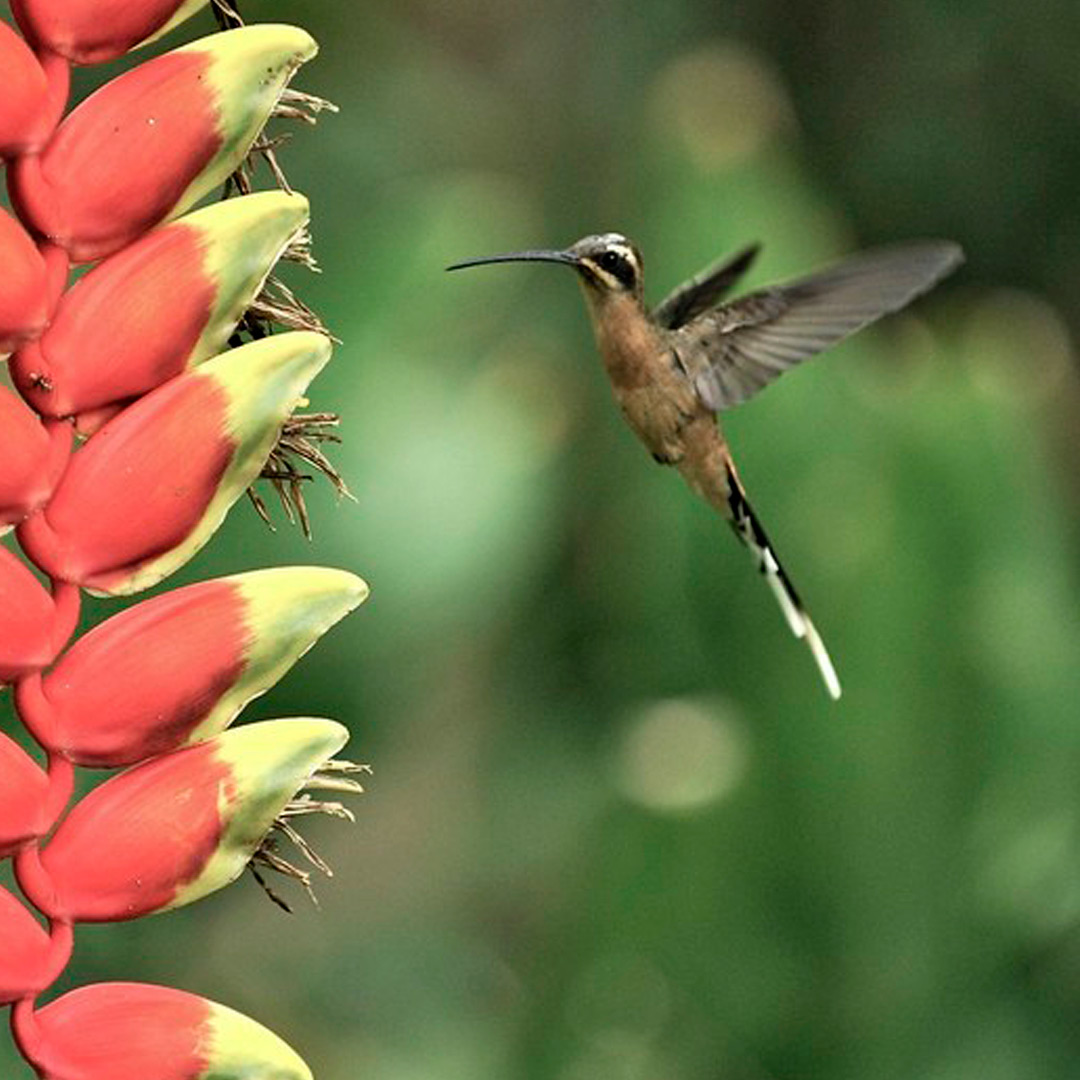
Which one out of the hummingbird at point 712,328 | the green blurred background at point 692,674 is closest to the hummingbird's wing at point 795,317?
the hummingbird at point 712,328

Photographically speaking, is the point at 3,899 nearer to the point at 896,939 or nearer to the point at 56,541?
the point at 56,541

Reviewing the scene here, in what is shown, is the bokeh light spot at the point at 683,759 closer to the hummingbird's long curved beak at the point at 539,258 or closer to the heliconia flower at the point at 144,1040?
the hummingbird's long curved beak at the point at 539,258

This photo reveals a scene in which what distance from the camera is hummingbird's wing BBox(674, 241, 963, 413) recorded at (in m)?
1.91

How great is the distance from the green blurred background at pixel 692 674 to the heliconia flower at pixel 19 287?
170 centimetres

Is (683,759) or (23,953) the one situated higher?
(23,953)

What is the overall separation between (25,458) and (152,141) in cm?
15

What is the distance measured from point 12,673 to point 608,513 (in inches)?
122

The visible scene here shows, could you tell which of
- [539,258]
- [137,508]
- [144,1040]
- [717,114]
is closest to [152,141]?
[137,508]

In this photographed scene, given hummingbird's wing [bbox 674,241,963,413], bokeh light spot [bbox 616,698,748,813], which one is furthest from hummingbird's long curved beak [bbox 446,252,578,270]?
bokeh light spot [bbox 616,698,748,813]

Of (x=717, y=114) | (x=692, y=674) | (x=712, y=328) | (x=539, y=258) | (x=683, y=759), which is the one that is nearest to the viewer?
(x=539, y=258)

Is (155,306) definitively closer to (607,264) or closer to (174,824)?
(174,824)

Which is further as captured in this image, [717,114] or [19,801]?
[717,114]

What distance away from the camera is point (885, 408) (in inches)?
128

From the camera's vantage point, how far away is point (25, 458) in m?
1.03
